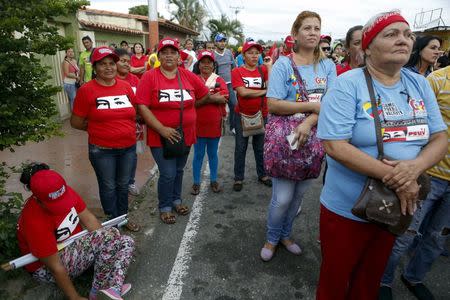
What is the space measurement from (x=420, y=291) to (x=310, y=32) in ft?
7.42

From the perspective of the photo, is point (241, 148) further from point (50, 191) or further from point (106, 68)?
point (50, 191)

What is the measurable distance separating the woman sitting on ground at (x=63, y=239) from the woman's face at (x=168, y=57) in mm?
1560

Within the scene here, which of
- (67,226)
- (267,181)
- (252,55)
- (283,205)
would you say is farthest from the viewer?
(267,181)

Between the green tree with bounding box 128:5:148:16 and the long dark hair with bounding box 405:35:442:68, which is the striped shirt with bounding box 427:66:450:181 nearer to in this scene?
the long dark hair with bounding box 405:35:442:68

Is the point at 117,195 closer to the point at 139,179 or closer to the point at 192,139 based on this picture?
the point at 192,139

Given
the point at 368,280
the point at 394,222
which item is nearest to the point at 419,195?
the point at 394,222

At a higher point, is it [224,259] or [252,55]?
[252,55]

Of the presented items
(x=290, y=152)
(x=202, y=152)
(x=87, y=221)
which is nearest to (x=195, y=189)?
(x=202, y=152)

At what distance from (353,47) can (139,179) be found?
11.1ft

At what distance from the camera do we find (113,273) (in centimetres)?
251

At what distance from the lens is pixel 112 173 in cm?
338

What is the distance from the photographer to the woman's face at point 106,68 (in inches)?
123

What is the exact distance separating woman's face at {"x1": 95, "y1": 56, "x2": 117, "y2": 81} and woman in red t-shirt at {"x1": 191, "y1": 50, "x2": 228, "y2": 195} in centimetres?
117

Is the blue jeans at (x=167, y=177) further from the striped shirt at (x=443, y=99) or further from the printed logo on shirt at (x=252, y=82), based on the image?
the striped shirt at (x=443, y=99)
